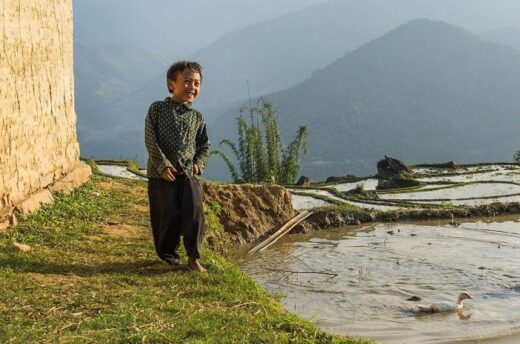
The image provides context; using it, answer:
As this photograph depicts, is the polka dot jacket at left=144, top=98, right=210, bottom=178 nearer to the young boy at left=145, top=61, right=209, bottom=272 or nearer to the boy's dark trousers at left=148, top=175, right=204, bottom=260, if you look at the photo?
the young boy at left=145, top=61, right=209, bottom=272

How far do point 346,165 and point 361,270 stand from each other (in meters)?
83.8

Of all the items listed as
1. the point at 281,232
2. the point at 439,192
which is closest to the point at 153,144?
the point at 281,232

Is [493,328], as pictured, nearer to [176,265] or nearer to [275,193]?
[176,265]

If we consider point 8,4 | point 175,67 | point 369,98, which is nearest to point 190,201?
point 175,67

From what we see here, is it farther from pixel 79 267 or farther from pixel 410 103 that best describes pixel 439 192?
pixel 410 103

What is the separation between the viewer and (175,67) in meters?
4.84

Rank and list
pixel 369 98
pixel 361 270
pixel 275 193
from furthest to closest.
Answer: pixel 369 98 < pixel 275 193 < pixel 361 270

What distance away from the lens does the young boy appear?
15.6 ft

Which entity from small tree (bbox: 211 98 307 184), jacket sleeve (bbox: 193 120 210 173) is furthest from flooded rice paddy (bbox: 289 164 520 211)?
jacket sleeve (bbox: 193 120 210 173)

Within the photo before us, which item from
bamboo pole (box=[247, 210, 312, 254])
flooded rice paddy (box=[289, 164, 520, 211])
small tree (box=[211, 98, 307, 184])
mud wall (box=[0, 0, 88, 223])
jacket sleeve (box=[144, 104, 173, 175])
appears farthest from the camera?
small tree (box=[211, 98, 307, 184])

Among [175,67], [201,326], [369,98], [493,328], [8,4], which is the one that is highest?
[369,98]

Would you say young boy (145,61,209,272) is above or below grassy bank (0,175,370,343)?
above

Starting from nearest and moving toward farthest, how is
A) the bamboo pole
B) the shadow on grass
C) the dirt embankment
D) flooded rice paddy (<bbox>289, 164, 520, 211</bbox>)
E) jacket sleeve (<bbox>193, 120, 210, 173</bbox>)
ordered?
the shadow on grass
jacket sleeve (<bbox>193, 120, 210, 173</bbox>)
the bamboo pole
the dirt embankment
flooded rice paddy (<bbox>289, 164, 520, 211</bbox>)

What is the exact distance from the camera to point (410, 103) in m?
114
